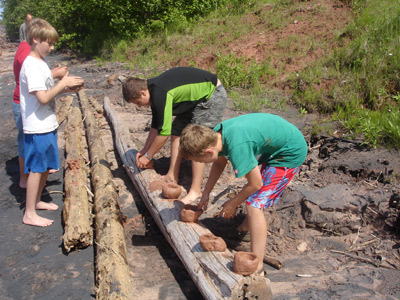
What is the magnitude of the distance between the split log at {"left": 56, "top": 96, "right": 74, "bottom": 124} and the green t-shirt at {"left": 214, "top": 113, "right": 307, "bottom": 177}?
5.14 metres

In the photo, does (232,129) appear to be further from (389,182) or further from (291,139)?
(389,182)

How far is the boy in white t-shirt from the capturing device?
11.1 feet

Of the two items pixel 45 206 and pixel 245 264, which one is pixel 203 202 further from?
pixel 45 206

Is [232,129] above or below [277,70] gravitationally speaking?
A: above

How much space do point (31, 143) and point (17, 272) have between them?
1201 mm

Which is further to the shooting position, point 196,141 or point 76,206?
point 76,206

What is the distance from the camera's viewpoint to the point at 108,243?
3.21m

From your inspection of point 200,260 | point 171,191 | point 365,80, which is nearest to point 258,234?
point 200,260

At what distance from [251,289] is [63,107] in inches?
254

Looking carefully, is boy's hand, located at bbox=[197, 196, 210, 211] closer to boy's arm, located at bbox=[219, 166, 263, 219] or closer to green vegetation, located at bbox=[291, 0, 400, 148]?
boy's arm, located at bbox=[219, 166, 263, 219]

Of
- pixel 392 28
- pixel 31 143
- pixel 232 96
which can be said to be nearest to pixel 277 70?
pixel 232 96

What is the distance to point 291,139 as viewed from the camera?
3.00 meters

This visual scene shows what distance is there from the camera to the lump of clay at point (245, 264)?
2469mm

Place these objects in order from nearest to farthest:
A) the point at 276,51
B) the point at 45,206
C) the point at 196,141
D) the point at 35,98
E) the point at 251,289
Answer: the point at 251,289, the point at 196,141, the point at 35,98, the point at 45,206, the point at 276,51
